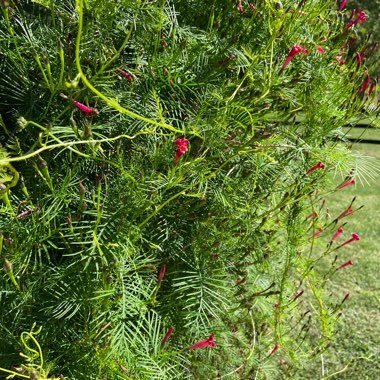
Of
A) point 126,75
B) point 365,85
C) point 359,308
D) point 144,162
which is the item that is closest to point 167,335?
point 144,162

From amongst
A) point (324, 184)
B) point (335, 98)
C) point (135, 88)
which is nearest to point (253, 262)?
point (324, 184)

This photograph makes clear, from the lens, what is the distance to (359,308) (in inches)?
153

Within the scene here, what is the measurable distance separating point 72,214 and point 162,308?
392 millimetres

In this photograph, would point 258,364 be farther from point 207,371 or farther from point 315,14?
point 315,14

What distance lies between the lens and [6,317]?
167 centimetres

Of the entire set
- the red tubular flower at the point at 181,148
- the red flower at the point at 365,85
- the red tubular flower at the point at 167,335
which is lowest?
the red tubular flower at the point at 167,335

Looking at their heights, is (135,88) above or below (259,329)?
above

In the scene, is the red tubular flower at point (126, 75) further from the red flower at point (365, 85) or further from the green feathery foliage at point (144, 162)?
the red flower at point (365, 85)

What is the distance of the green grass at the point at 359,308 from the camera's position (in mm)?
3232

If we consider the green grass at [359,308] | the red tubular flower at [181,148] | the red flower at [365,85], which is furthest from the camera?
the green grass at [359,308]

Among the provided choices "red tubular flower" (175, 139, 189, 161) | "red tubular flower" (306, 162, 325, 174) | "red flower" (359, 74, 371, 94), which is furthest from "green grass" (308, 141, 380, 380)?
"red tubular flower" (175, 139, 189, 161)

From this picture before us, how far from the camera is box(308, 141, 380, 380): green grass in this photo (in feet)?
10.6

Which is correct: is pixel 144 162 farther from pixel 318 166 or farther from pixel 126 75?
pixel 318 166

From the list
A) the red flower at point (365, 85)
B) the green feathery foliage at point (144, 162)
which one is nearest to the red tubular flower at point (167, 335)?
the green feathery foliage at point (144, 162)
